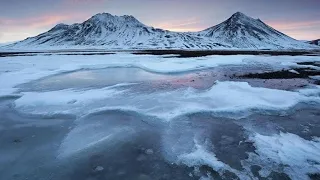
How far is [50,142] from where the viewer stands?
20.0 feet

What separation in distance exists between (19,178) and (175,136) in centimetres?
360

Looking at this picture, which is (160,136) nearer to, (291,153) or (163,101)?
(291,153)

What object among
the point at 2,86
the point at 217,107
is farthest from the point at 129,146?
the point at 2,86

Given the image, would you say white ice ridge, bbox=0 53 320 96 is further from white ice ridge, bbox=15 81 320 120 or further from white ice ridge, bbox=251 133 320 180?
white ice ridge, bbox=251 133 320 180

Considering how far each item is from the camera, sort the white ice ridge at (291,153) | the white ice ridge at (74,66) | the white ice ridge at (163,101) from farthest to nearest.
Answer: the white ice ridge at (74,66), the white ice ridge at (163,101), the white ice ridge at (291,153)

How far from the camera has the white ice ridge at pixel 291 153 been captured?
482 centimetres

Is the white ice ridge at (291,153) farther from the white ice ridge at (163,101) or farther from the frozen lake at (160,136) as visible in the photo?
the white ice ridge at (163,101)

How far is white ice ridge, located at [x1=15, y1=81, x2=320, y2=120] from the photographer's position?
347 inches

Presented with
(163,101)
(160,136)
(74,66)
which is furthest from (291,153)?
(74,66)

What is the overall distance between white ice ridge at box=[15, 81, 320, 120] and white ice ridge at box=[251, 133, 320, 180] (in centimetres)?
254

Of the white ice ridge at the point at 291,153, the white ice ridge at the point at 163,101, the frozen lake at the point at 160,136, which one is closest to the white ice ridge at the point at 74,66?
the white ice ridge at the point at 163,101

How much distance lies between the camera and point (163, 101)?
1016 centimetres

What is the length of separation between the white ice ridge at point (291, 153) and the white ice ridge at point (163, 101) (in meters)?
2.54

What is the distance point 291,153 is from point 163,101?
5.52m
